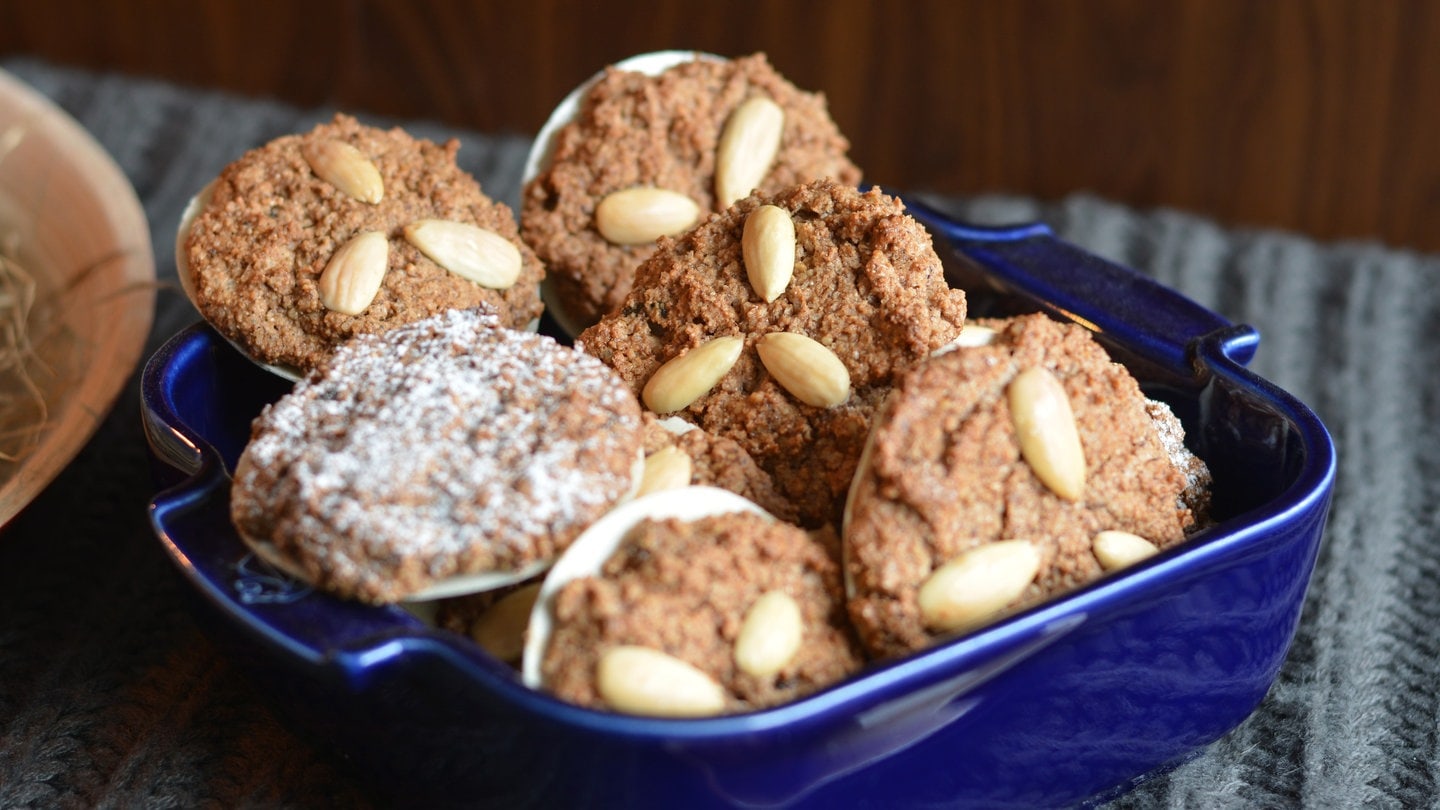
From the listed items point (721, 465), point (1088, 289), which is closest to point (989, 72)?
point (1088, 289)

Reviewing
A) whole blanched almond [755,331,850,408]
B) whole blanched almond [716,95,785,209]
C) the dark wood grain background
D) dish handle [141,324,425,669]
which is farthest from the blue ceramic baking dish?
the dark wood grain background

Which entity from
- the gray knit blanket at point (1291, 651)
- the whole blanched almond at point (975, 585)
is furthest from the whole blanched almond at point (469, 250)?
the whole blanched almond at point (975, 585)

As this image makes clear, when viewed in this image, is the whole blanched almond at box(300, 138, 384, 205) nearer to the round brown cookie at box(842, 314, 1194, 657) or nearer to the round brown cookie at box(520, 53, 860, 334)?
the round brown cookie at box(520, 53, 860, 334)

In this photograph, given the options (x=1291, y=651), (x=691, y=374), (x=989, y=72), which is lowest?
(x=1291, y=651)

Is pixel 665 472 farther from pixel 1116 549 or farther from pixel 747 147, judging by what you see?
pixel 747 147

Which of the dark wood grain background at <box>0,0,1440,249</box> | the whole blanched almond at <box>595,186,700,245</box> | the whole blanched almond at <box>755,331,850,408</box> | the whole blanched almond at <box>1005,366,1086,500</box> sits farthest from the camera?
the dark wood grain background at <box>0,0,1440,249</box>

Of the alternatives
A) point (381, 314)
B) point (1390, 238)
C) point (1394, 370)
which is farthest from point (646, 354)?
point (1390, 238)
